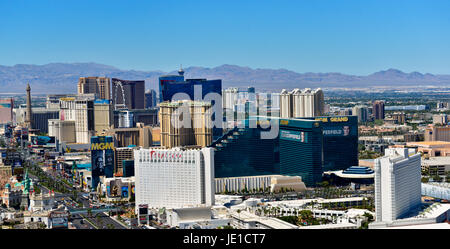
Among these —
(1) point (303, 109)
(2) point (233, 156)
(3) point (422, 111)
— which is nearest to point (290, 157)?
(2) point (233, 156)

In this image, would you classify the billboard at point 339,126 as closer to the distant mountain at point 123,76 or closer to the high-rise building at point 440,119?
the high-rise building at point 440,119

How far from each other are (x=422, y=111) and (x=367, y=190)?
45.3m

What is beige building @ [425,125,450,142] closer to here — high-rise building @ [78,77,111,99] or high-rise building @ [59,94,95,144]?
high-rise building @ [59,94,95,144]

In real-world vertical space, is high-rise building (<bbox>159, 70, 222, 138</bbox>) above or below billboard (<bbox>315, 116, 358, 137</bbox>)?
above

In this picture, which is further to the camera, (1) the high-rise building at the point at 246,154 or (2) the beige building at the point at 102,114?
(2) the beige building at the point at 102,114

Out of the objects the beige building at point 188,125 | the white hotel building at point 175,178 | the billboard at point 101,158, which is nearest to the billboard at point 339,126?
the beige building at point 188,125

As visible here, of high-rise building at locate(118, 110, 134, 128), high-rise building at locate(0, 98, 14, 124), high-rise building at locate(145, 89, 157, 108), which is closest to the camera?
high-rise building at locate(118, 110, 134, 128)

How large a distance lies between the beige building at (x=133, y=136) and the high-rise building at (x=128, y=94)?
21395 mm

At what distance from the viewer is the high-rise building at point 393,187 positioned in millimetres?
16859

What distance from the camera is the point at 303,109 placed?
1356 inches

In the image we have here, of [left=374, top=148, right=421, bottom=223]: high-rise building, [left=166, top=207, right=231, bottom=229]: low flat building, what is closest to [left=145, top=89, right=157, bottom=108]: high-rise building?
[left=166, top=207, right=231, bottom=229]: low flat building

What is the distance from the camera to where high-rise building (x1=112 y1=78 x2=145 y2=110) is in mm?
63072

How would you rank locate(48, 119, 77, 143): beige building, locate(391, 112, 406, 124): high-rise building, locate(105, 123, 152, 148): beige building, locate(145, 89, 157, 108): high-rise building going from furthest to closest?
locate(145, 89, 157, 108): high-rise building, locate(391, 112, 406, 124): high-rise building, locate(48, 119, 77, 143): beige building, locate(105, 123, 152, 148): beige building

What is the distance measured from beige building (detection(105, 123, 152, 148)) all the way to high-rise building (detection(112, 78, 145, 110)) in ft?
70.2
